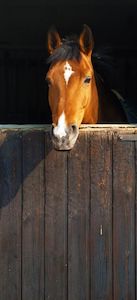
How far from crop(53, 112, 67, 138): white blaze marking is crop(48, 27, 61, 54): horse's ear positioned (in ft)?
1.88

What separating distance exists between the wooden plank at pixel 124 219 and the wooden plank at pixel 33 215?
1.34 ft

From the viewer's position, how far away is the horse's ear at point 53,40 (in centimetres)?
351

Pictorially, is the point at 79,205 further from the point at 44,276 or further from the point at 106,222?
the point at 44,276

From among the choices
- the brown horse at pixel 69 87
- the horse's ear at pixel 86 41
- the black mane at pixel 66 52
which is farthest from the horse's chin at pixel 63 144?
the horse's ear at pixel 86 41

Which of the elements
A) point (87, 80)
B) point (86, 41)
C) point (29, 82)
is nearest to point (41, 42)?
point (29, 82)

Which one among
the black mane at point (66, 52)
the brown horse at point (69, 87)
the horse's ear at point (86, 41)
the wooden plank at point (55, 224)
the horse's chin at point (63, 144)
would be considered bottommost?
the wooden plank at point (55, 224)

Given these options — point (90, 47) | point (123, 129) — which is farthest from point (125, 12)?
point (123, 129)

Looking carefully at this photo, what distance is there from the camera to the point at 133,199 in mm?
3395

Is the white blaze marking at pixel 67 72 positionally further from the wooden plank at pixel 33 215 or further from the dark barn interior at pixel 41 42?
the dark barn interior at pixel 41 42

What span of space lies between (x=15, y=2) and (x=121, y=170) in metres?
1.90

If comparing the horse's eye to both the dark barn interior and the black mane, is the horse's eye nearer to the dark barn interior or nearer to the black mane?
the black mane

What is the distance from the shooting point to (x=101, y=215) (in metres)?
3.40

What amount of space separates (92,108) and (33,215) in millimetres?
755

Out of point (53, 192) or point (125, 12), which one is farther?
point (125, 12)
